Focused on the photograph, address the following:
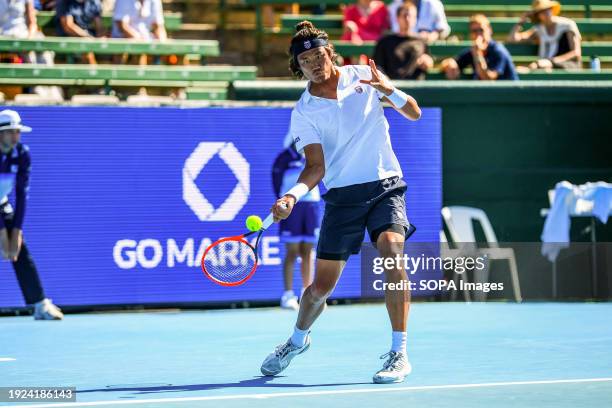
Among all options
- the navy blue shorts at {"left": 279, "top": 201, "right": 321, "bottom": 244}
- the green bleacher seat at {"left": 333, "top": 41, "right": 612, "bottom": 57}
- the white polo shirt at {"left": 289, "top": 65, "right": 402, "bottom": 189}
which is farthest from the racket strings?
the green bleacher seat at {"left": 333, "top": 41, "right": 612, "bottom": 57}

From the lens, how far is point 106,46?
1389 centimetres

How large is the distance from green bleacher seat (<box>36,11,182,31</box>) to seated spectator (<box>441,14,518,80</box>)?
12.1 feet

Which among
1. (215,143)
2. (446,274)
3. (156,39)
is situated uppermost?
(156,39)

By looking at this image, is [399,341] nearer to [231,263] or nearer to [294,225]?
[231,263]

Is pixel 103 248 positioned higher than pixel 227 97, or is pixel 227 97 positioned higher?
pixel 227 97

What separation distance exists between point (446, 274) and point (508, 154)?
5.02ft

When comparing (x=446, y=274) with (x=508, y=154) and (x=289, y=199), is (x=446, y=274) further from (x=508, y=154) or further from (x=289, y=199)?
(x=289, y=199)

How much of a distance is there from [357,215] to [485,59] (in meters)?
7.41

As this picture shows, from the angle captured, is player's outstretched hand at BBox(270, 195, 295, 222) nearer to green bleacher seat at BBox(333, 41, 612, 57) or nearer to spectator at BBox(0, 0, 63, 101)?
spectator at BBox(0, 0, 63, 101)

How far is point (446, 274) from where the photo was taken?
44.1 ft

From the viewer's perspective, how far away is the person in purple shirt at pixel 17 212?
436 inches

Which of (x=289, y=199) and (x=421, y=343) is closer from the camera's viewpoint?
(x=289, y=199)

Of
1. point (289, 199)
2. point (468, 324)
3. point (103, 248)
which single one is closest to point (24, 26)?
point (103, 248)

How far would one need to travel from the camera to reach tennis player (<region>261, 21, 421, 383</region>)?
7.27 metres
